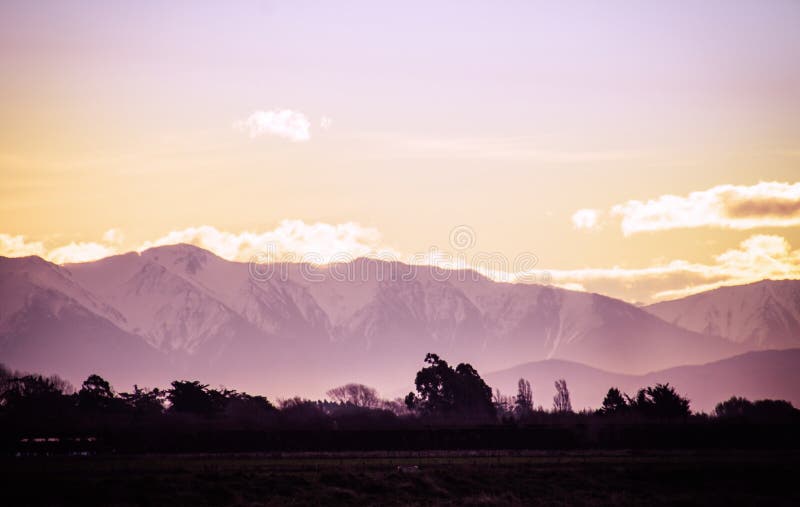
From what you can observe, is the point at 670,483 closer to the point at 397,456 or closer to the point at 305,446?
the point at 397,456

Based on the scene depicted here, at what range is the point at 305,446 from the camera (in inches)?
4454

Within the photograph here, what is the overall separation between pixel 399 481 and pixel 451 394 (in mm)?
73431

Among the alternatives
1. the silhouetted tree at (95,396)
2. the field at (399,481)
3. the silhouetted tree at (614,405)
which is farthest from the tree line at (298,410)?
the field at (399,481)

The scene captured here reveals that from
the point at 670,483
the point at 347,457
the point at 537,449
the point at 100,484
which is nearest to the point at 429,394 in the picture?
the point at 537,449

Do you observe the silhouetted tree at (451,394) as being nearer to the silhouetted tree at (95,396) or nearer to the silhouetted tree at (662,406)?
the silhouetted tree at (662,406)

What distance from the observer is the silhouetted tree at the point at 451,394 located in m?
152

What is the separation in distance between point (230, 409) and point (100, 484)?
7265 centimetres

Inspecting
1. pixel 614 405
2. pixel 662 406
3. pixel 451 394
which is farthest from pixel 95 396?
pixel 662 406

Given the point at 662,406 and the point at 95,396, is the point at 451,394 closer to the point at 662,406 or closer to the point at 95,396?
the point at 662,406

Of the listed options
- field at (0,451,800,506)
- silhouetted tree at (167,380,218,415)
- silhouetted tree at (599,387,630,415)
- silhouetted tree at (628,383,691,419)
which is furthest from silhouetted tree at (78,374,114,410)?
silhouetted tree at (628,383,691,419)

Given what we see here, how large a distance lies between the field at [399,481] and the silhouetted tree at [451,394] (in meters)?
51.1

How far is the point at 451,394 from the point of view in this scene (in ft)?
524

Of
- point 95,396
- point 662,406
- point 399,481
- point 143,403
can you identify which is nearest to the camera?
point 399,481

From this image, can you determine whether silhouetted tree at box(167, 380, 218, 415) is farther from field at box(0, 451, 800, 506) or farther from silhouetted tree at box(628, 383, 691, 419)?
silhouetted tree at box(628, 383, 691, 419)
